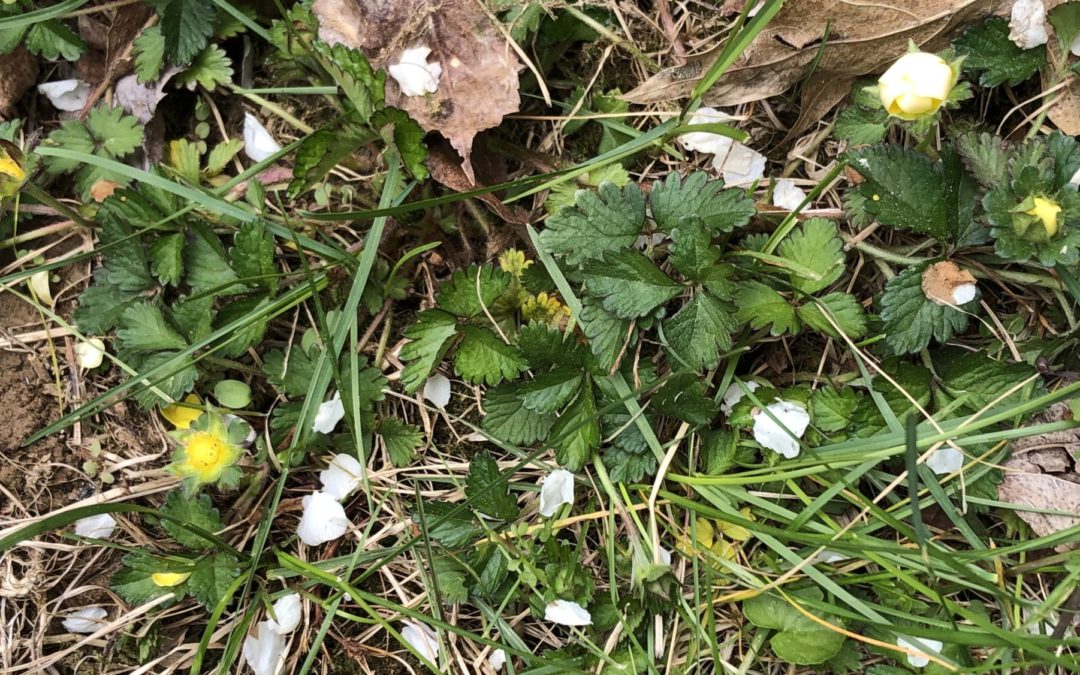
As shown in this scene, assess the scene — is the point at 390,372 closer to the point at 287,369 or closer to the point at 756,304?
the point at 287,369

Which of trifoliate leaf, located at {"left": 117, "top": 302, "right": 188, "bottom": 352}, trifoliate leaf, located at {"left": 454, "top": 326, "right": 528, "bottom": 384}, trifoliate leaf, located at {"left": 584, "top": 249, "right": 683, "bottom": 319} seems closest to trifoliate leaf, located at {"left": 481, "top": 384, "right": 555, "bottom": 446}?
trifoliate leaf, located at {"left": 454, "top": 326, "right": 528, "bottom": 384}

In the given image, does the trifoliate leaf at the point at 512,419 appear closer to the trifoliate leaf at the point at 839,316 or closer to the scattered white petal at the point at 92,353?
the trifoliate leaf at the point at 839,316

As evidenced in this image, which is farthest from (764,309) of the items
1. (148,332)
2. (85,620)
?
(85,620)

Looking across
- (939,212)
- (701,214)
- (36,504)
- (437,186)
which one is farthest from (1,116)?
(939,212)

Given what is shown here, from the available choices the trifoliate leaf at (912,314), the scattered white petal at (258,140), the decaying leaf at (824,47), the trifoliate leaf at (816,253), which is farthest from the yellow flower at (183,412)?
the trifoliate leaf at (912,314)

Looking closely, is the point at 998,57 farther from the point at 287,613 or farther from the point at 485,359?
the point at 287,613
